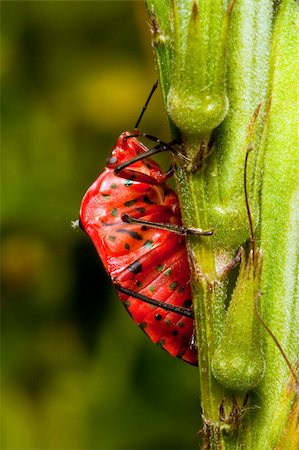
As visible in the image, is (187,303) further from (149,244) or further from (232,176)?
(232,176)

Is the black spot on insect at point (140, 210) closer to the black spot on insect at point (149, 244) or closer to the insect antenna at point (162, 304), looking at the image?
the black spot on insect at point (149, 244)

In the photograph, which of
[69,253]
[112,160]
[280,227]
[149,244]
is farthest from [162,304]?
[69,253]

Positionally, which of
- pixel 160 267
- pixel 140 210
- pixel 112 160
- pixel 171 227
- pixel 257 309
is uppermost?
pixel 112 160

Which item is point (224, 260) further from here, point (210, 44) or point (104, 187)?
point (104, 187)

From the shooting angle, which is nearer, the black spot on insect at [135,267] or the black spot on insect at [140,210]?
the black spot on insect at [135,267]

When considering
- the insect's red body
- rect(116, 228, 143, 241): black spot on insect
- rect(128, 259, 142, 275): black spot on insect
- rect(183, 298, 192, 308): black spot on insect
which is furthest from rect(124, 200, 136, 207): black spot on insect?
A: rect(183, 298, 192, 308): black spot on insect

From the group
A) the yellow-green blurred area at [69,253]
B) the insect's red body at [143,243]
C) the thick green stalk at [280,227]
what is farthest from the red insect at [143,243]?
the yellow-green blurred area at [69,253]

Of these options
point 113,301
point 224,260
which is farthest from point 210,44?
point 113,301
